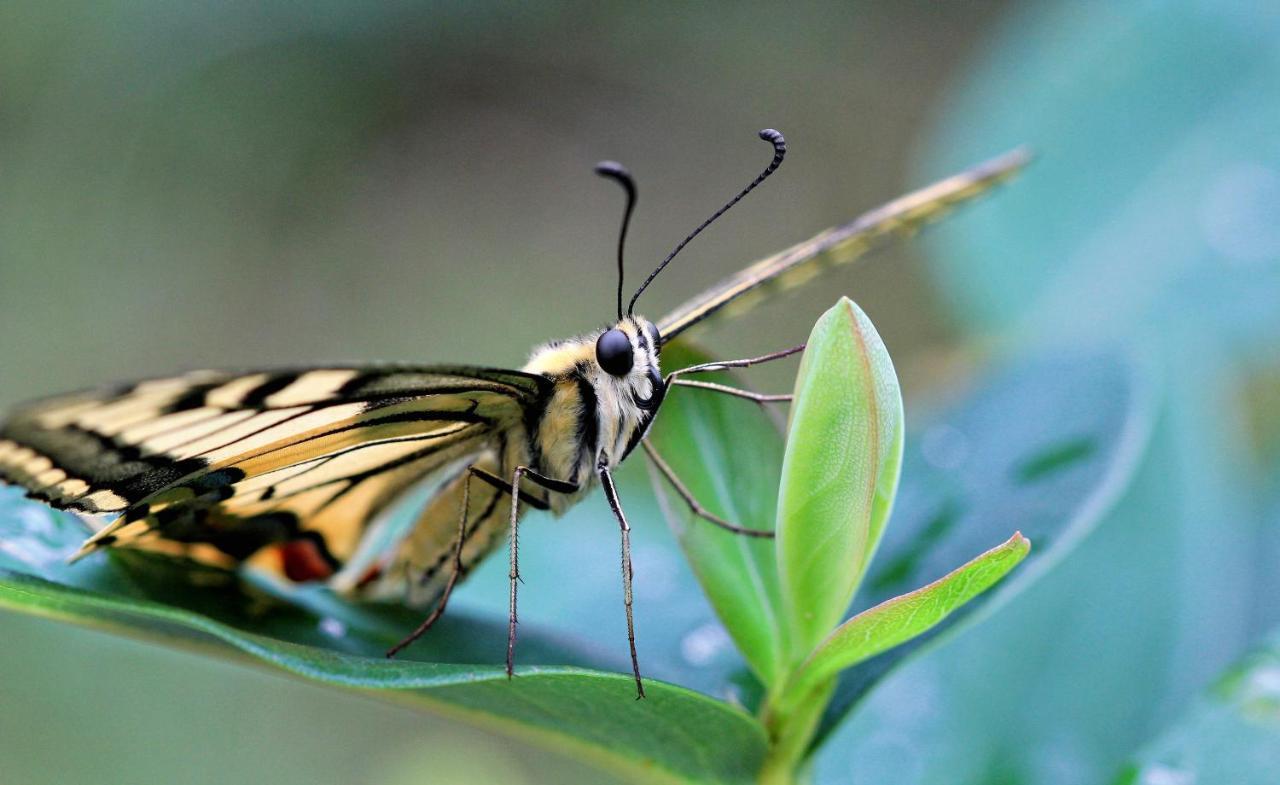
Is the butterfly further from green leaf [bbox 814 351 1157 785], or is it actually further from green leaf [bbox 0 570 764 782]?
green leaf [bbox 814 351 1157 785]

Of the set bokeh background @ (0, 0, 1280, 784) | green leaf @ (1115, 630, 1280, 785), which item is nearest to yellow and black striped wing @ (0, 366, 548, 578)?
bokeh background @ (0, 0, 1280, 784)

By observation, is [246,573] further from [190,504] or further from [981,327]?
[981,327]

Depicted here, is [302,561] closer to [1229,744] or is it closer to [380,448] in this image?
[380,448]

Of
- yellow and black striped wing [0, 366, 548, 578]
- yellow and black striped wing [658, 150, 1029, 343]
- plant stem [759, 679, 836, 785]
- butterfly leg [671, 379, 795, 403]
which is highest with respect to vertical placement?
yellow and black striped wing [0, 366, 548, 578]

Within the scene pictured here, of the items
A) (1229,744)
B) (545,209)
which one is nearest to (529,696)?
(1229,744)

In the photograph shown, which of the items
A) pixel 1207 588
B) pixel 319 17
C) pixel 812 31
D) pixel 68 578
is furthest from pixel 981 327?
pixel 319 17

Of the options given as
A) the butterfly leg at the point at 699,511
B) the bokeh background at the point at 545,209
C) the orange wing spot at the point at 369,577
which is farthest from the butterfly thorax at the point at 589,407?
the bokeh background at the point at 545,209
